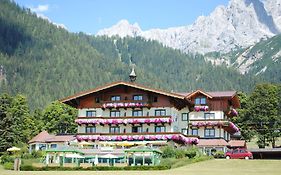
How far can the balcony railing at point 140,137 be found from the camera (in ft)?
227

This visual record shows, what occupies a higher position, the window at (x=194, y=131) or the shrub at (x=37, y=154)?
the window at (x=194, y=131)

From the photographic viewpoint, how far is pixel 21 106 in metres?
→ 104

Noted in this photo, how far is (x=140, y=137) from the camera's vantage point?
229 feet

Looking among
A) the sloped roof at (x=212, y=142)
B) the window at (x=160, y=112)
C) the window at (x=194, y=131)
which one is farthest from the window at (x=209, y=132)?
the window at (x=160, y=112)

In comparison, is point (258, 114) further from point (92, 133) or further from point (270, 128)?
point (92, 133)

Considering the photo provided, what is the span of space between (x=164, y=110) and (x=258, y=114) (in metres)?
26.8

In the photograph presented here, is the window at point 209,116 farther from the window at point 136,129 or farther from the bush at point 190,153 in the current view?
the bush at point 190,153

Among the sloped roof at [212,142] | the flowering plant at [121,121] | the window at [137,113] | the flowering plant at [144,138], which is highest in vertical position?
the window at [137,113]

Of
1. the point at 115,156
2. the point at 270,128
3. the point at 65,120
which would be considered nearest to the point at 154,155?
the point at 115,156

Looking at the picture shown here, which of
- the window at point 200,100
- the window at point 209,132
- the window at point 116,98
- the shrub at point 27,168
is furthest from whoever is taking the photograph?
the window at point 200,100

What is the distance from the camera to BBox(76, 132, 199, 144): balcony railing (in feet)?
227

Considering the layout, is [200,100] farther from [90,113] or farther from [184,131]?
[90,113]

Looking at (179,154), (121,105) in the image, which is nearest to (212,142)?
(121,105)

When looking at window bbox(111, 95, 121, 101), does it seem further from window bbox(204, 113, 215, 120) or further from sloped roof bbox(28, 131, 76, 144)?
window bbox(204, 113, 215, 120)
